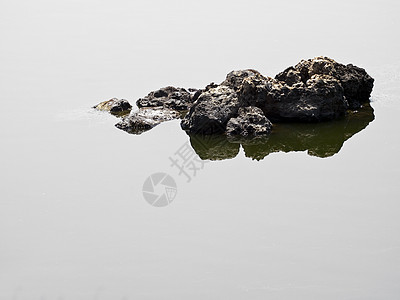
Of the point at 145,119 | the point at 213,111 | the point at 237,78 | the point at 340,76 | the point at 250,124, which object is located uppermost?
the point at 340,76

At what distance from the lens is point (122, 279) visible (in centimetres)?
999

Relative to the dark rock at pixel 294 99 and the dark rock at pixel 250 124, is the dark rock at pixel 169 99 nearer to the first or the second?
the dark rock at pixel 294 99

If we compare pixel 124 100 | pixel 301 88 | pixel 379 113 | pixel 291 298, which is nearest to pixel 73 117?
pixel 124 100

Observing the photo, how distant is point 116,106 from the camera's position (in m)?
17.9

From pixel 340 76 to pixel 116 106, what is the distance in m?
5.56

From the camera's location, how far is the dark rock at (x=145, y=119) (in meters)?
16.5

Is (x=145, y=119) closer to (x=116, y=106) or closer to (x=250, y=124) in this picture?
(x=116, y=106)

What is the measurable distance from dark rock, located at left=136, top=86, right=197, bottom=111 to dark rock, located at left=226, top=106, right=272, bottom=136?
2318 mm

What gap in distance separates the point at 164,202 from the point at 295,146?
148 inches

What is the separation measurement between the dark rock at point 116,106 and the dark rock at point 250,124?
11.1 feet

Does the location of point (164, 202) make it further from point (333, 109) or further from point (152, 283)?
point (333, 109)

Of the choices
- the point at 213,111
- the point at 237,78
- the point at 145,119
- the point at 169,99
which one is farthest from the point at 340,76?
the point at 145,119

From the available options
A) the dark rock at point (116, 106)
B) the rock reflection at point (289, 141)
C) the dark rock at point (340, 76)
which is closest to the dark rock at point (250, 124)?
the rock reflection at point (289, 141)

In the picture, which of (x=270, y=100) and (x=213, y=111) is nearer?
(x=213, y=111)
